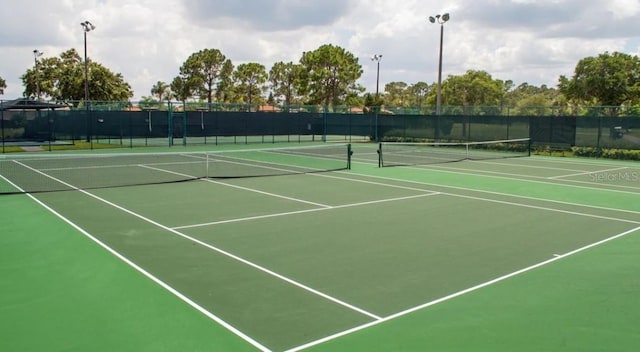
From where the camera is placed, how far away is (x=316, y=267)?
7.50 m

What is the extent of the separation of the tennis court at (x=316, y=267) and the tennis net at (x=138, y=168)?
26.2 inches

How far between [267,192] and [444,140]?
884 inches

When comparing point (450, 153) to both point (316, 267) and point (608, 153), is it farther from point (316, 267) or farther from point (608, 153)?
point (316, 267)

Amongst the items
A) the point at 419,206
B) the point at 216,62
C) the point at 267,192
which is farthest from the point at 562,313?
the point at 216,62

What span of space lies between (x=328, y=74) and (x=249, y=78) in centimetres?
1688

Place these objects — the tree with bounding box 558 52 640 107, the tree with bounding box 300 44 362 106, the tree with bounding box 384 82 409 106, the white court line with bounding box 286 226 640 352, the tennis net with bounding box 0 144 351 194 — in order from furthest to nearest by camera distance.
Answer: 1. the tree with bounding box 384 82 409 106
2. the tree with bounding box 300 44 362 106
3. the tree with bounding box 558 52 640 107
4. the tennis net with bounding box 0 144 351 194
5. the white court line with bounding box 286 226 640 352

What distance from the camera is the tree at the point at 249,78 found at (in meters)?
74.4

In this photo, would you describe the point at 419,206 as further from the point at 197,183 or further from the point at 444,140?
the point at 444,140

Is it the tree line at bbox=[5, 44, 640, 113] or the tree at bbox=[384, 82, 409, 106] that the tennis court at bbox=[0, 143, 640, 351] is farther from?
the tree at bbox=[384, 82, 409, 106]

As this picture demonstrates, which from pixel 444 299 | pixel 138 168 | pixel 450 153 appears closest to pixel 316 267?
pixel 444 299

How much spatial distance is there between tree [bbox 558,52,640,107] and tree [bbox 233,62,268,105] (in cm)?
4168

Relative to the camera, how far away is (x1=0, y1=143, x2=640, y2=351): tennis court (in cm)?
524

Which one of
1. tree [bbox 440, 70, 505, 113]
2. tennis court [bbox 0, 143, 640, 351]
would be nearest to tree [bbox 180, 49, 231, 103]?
tree [bbox 440, 70, 505, 113]

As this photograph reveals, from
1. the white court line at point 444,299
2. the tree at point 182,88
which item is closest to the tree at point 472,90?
the tree at point 182,88
